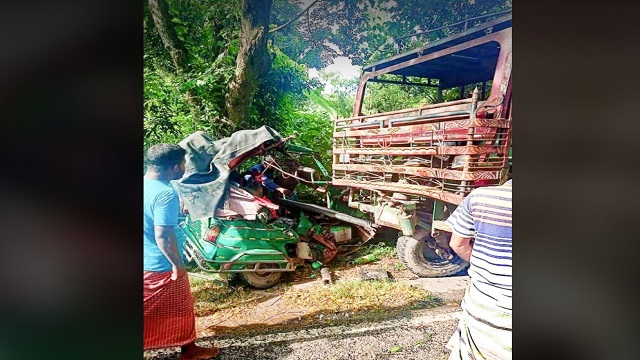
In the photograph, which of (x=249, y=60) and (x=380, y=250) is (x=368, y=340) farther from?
(x=249, y=60)

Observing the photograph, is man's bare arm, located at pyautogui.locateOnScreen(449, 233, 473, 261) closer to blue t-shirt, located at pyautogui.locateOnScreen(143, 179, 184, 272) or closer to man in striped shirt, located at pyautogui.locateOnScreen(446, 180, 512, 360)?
man in striped shirt, located at pyautogui.locateOnScreen(446, 180, 512, 360)

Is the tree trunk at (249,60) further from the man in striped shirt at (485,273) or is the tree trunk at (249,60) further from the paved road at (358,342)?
the man in striped shirt at (485,273)

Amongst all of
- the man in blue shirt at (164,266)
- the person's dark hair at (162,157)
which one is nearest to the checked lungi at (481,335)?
the man in blue shirt at (164,266)

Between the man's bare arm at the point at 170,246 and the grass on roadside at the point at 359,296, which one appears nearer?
the man's bare arm at the point at 170,246

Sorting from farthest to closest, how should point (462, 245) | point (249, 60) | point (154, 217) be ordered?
point (462, 245)
point (249, 60)
point (154, 217)

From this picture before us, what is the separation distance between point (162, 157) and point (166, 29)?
0.62 m

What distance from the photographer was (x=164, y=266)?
75.9 inches

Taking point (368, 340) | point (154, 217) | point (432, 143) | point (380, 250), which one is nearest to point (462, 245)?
point (380, 250)

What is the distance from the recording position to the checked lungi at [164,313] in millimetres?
1929

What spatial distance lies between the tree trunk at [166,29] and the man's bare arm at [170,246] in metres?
0.77
